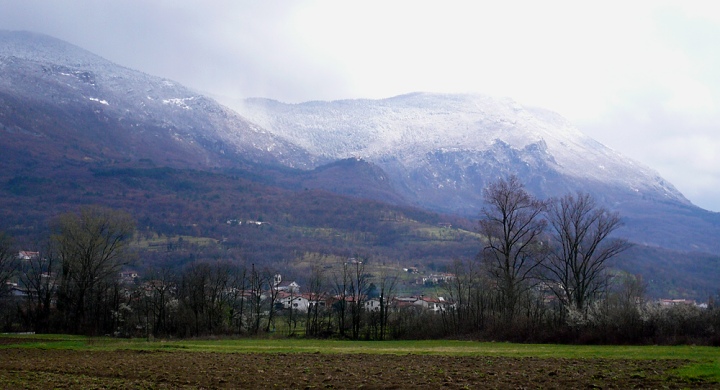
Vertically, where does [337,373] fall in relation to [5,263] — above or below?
below

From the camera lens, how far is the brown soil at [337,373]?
2297 centimetres

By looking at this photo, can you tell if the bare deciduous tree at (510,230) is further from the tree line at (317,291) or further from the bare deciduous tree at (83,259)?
the bare deciduous tree at (83,259)

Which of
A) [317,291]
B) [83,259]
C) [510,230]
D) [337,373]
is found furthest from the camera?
[317,291]

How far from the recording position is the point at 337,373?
→ 2786 cm

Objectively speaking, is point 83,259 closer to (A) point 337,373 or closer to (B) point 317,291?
(B) point 317,291

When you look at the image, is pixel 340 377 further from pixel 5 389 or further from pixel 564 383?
pixel 5 389

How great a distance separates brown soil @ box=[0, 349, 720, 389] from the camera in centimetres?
2297

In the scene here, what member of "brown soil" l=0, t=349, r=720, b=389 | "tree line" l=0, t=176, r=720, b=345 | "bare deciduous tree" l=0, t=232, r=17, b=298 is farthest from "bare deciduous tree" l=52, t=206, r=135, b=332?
"brown soil" l=0, t=349, r=720, b=389

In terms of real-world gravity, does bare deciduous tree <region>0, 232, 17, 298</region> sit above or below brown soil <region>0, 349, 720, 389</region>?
above

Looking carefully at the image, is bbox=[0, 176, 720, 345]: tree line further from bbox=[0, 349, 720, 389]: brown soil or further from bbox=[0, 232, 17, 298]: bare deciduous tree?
bbox=[0, 349, 720, 389]: brown soil

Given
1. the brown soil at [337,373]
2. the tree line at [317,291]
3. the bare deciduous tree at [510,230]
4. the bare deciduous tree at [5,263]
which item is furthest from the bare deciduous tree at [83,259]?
the bare deciduous tree at [510,230]

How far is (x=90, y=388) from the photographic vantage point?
939 inches

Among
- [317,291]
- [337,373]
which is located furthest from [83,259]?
[337,373]

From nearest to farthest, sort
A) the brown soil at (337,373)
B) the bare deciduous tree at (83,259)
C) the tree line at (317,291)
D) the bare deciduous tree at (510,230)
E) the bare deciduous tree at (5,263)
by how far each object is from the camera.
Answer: the brown soil at (337,373) → the bare deciduous tree at (510,230) → the tree line at (317,291) → the bare deciduous tree at (83,259) → the bare deciduous tree at (5,263)
